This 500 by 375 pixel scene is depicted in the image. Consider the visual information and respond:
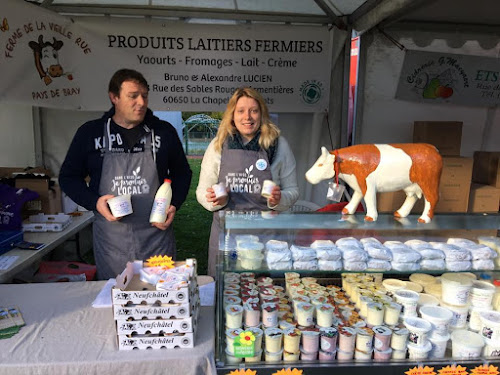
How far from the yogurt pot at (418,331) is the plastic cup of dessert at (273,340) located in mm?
479

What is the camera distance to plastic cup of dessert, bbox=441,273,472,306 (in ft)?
5.01

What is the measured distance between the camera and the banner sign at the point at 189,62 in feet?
12.9

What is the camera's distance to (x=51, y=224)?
3.26 meters

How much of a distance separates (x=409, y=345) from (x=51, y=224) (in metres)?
2.94

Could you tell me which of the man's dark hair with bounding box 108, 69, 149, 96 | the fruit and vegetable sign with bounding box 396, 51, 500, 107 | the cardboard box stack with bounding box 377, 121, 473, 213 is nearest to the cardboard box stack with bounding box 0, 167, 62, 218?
the man's dark hair with bounding box 108, 69, 149, 96

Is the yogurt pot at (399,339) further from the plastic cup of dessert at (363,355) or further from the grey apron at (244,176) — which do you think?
the grey apron at (244,176)

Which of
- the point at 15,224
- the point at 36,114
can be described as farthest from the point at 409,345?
the point at 36,114

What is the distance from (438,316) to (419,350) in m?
0.16

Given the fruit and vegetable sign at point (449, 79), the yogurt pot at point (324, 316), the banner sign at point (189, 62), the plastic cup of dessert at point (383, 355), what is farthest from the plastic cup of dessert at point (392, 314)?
the fruit and vegetable sign at point (449, 79)

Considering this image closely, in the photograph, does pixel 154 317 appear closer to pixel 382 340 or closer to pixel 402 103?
pixel 382 340

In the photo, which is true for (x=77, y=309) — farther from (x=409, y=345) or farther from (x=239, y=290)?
(x=409, y=345)

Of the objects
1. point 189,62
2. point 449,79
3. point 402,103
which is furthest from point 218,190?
point 449,79

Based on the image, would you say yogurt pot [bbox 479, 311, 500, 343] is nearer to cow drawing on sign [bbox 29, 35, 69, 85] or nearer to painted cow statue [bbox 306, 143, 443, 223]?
painted cow statue [bbox 306, 143, 443, 223]

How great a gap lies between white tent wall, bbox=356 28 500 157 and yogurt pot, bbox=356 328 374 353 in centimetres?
327
